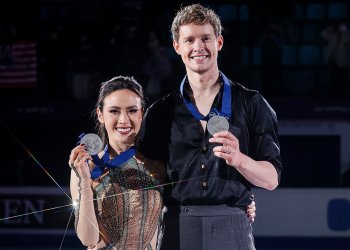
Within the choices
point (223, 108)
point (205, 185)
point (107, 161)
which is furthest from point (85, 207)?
point (223, 108)

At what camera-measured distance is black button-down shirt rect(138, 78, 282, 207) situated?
10.0 ft

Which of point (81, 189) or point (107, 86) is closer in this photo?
point (81, 189)

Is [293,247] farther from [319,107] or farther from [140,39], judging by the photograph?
[140,39]

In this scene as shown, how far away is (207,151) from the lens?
3076 mm

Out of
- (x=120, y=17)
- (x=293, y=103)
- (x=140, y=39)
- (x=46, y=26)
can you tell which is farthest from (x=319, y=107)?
(x=46, y=26)

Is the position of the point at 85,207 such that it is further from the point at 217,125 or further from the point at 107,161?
the point at 217,125

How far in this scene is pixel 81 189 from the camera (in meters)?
3.57

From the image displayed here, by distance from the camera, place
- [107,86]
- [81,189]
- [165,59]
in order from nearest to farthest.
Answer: [81,189], [107,86], [165,59]

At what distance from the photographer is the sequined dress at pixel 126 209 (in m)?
3.86

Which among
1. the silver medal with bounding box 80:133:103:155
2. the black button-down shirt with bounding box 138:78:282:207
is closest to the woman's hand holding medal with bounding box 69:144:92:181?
the silver medal with bounding box 80:133:103:155

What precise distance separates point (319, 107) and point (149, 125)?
7.99m

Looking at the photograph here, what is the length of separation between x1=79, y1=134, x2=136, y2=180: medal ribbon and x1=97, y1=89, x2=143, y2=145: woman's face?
0.22ft

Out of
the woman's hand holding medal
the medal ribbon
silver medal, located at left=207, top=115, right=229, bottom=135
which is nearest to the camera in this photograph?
silver medal, located at left=207, top=115, right=229, bottom=135

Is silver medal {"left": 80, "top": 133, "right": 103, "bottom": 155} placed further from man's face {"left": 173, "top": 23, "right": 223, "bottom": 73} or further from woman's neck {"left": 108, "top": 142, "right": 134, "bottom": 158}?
man's face {"left": 173, "top": 23, "right": 223, "bottom": 73}
